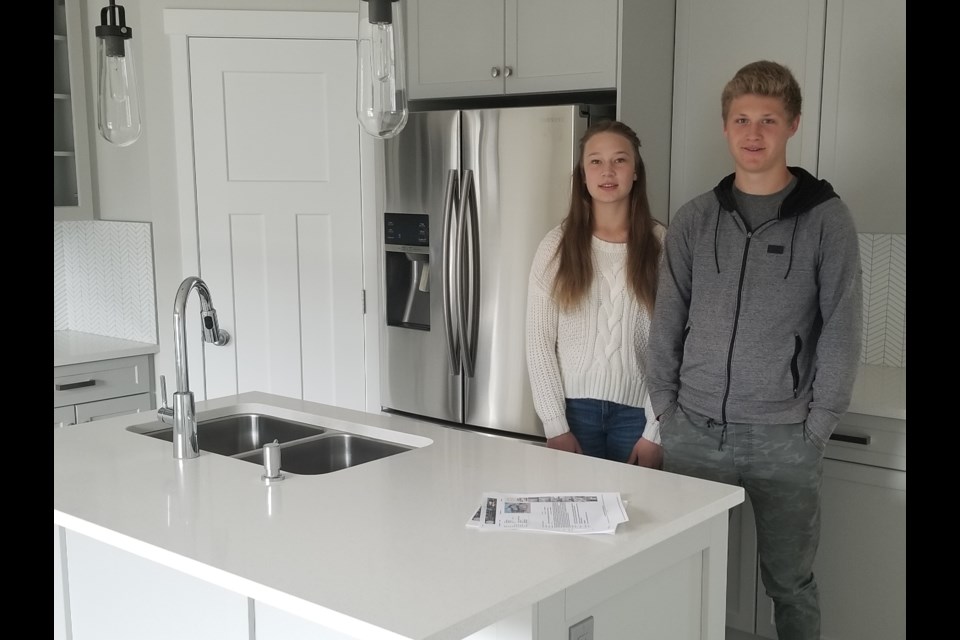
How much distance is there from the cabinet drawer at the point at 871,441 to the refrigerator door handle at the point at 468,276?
1.25m

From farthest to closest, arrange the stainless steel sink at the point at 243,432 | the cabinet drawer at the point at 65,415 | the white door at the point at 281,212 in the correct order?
the white door at the point at 281,212 < the cabinet drawer at the point at 65,415 < the stainless steel sink at the point at 243,432

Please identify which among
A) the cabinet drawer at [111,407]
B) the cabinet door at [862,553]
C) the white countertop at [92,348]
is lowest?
the cabinet door at [862,553]

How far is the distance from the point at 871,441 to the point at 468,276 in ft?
4.66

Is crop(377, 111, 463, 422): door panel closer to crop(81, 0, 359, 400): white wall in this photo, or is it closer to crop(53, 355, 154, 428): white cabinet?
crop(81, 0, 359, 400): white wall

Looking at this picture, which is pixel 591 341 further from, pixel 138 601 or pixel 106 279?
pixel 106 279

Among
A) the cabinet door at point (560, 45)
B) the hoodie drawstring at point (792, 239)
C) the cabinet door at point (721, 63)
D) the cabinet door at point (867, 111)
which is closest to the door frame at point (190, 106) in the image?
the cabinet door at point (560, 45)

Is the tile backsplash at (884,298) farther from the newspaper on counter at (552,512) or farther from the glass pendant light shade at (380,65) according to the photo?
the glass pendant light shade at (380,65)

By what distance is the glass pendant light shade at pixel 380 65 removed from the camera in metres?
1.64

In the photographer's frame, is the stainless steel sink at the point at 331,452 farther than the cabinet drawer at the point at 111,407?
No

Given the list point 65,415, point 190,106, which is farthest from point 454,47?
point 65,415
